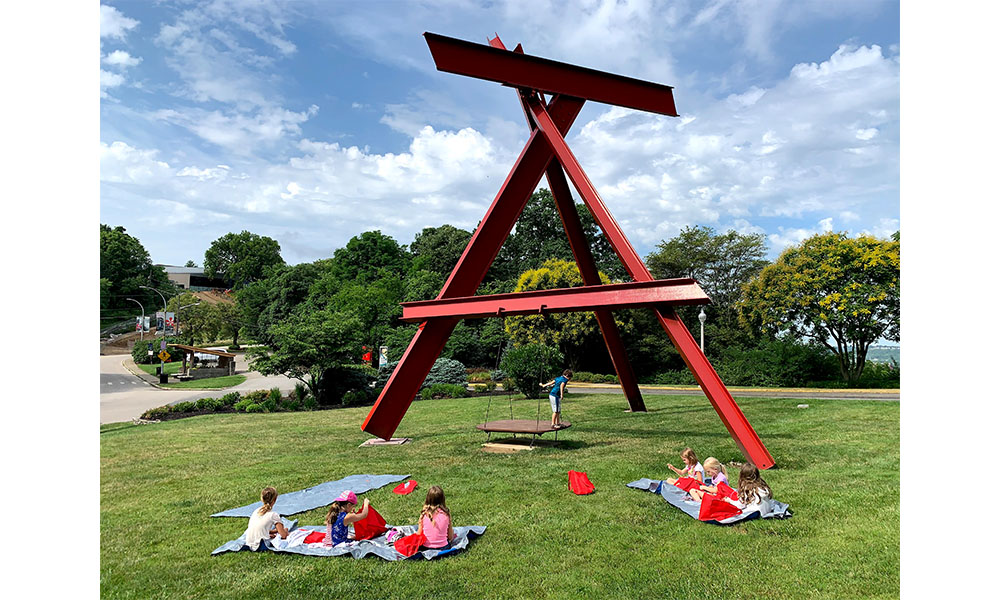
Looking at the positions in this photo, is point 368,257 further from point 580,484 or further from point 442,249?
point 580,484

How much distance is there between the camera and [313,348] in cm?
2117

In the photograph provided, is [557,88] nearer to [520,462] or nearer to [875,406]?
[520,462]

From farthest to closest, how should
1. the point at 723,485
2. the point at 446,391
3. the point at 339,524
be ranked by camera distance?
1. the point at 446,391
2. the point at 723,485
3. the point at 339,524

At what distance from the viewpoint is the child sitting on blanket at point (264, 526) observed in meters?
5.95

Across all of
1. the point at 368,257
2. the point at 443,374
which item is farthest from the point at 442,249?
the point at 443,374

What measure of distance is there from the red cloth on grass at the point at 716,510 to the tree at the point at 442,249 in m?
→ 37.1

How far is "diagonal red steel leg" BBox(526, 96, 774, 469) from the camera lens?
8406mm

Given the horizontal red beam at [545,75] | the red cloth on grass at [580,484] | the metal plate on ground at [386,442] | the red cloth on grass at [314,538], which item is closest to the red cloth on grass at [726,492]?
the red cloth on grass at [580,484]

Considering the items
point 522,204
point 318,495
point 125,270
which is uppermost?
point 125,270

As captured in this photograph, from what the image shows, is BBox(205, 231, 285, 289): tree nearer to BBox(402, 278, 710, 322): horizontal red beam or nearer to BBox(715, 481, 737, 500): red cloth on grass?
BBox(402, 278, 710, 322): horizontal red beam

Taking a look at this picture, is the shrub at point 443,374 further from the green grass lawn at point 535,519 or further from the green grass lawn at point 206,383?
the green grass lawn at point 535,519

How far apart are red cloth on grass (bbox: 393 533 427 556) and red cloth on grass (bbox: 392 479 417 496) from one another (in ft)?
7.22

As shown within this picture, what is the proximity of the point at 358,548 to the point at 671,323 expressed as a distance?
18.2 feet

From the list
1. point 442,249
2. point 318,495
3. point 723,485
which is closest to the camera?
point 723,485
